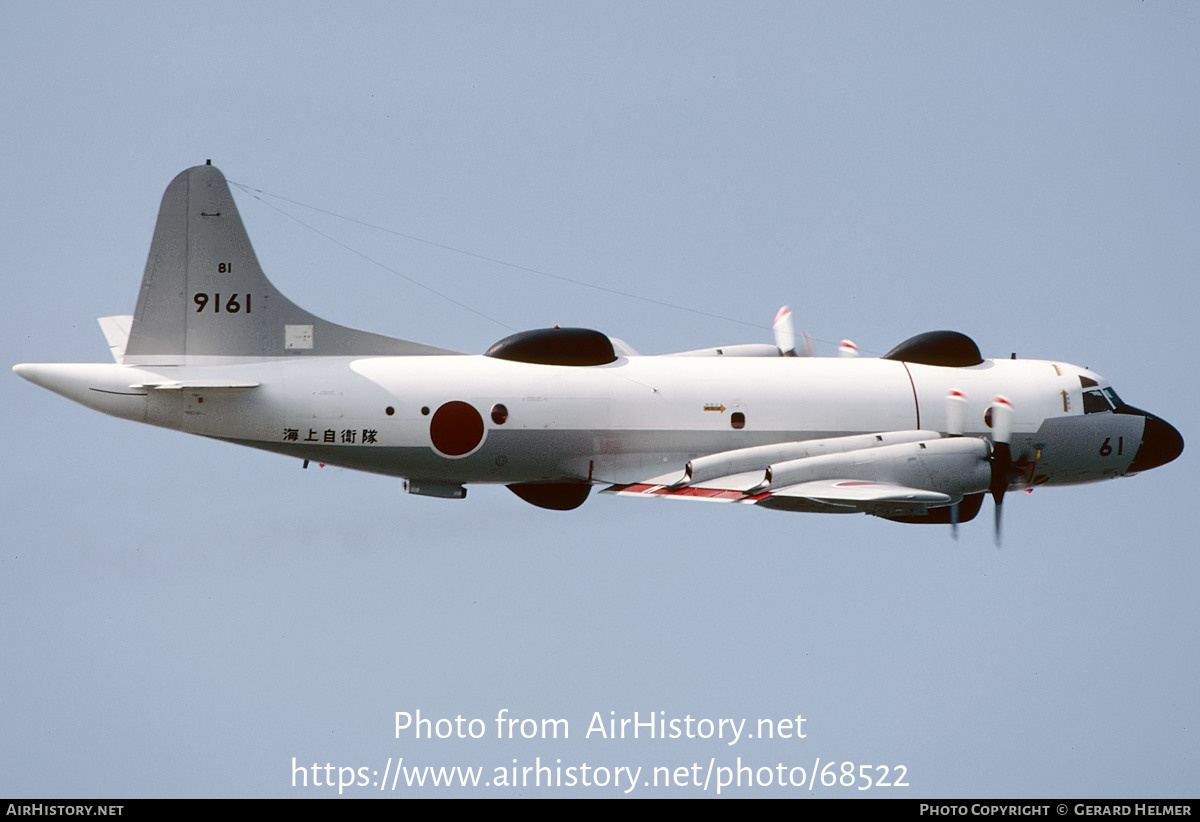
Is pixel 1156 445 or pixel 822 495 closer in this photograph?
pixel 822 495

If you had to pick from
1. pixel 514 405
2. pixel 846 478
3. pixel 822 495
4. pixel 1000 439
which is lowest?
pixel 822 495

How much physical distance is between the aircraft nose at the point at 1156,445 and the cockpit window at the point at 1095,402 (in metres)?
0.78

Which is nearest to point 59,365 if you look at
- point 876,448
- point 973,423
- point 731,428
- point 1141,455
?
point 731,428

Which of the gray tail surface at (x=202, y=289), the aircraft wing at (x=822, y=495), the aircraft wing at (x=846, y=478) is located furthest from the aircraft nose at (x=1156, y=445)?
Result: the gray tail surface at (x=202, y=289)

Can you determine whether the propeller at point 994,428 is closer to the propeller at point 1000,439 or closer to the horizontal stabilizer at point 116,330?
the propeller at point 1000,439

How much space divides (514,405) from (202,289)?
6.43 m

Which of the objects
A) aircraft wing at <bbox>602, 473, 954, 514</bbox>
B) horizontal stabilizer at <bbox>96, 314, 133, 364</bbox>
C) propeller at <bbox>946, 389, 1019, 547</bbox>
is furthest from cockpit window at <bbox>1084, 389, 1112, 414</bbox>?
horizontal stabilizer at <bbox>96, 314, 133, 364</bbox>

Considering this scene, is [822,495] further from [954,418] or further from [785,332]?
[785,332]

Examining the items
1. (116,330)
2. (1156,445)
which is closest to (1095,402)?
(1156,445)

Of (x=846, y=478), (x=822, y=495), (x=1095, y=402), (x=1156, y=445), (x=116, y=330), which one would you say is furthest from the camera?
(x=1156, y=445)

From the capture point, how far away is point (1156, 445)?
3600 cm

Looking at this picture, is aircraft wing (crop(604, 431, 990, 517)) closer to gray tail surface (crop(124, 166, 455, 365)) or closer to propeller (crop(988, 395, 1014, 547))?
propeller (crop(988, 395, 1014, 547))

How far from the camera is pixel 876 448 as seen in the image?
105 feet

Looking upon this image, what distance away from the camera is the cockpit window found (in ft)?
116
